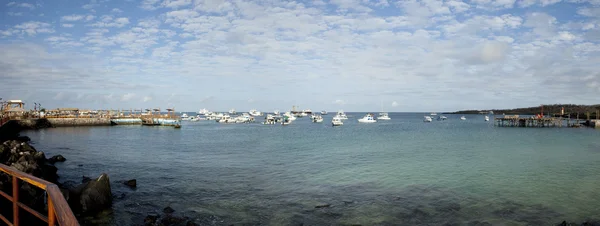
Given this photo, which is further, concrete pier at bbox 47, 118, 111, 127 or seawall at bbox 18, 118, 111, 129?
concrete pier at bbox 47, 118, 111, 127

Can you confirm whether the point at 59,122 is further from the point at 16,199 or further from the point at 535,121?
the point at 535,121

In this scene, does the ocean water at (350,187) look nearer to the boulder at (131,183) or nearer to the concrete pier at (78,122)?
the boulder at (131,183)

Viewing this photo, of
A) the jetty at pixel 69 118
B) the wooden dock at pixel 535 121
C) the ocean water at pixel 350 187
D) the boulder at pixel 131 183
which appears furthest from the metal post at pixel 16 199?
the wooden dock at pixel 535 121

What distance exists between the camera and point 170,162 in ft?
90.9

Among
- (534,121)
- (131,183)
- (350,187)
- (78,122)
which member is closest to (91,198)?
(131,183)

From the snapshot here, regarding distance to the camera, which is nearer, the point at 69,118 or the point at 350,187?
the point at 350,187

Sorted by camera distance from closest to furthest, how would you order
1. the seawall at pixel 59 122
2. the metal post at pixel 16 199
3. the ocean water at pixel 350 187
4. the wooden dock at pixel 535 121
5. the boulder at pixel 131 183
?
the metal post at pixel 16 199, the ocean water at pixel 350 187, the boulder at pixel 131 183, the seawall at pixel 59 122, the wooden dock at pixel 535 121

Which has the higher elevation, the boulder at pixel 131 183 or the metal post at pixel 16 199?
the metal post at pixel 16 199

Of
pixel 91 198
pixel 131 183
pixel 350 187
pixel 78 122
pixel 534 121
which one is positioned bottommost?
pixel 350 187

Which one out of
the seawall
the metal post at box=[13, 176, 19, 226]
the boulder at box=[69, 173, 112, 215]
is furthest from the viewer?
the seawall

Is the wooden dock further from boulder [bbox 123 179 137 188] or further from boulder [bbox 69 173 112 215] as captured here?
boulder [bbox 69 173 112 215]

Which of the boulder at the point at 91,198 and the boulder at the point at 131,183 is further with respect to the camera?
the boulder at the point at 131,183

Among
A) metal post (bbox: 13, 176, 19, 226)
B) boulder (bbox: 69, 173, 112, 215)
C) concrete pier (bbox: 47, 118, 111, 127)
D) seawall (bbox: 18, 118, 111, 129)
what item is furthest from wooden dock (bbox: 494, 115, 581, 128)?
metal post (bbox: 13, 176, 19, 226)

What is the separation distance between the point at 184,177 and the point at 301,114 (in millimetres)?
174638
